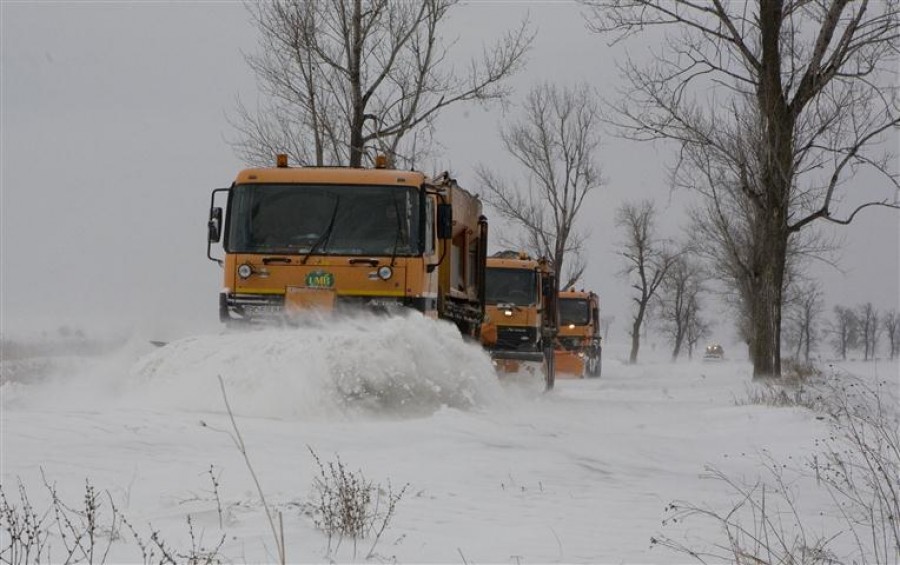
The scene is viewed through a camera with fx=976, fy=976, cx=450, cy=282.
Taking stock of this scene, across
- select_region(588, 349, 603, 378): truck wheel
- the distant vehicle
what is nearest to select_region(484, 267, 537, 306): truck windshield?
select_region(588, 349, 603, 378): truck wheel

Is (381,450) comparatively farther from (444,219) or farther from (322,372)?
(444,219)

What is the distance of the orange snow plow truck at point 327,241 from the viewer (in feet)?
36.0

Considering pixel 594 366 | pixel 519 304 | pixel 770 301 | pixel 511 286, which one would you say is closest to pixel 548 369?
pixel 519 304

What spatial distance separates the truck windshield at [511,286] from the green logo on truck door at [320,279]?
870 centimetres

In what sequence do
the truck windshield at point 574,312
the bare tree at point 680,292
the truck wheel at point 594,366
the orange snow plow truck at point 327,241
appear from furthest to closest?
1. the bare tree at point 680,292
2. the truck wheel at point 594,366
3. the truck windshield at point 574,312
4. the orange snow plow truck at point 327,241

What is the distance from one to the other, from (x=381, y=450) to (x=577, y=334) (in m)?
23.7

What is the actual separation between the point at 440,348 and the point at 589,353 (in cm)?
2126

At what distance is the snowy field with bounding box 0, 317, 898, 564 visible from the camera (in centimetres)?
463

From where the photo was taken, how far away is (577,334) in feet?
100

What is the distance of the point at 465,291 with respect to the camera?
566 inches

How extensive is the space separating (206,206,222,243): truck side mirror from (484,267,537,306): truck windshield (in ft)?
28.9

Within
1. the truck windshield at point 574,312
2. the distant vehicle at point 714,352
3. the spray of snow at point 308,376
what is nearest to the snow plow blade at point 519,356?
the spray of snow at point 308,376

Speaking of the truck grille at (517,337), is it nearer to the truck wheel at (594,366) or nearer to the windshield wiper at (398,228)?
the windshield wiper at (398,228)

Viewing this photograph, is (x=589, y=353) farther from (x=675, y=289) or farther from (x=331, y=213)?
(x=675, y=289)
